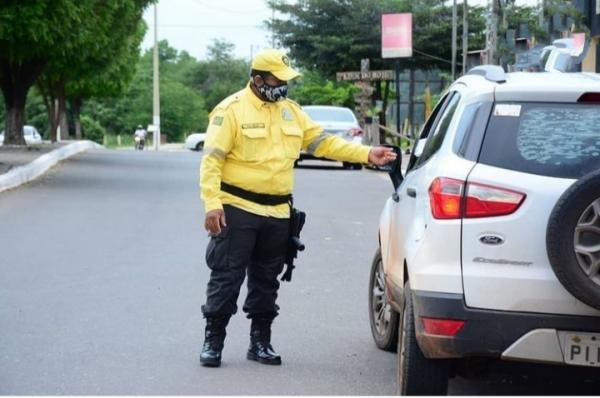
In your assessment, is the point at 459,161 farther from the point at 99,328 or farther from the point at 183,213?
the point at 183,213

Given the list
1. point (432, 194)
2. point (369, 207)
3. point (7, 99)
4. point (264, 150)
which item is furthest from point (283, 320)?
point (7, 99)

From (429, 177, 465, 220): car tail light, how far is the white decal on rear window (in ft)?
1.33

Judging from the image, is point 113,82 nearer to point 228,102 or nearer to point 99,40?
point 99,40

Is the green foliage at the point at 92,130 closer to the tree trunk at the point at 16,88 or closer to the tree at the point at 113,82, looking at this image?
the tree at the point at 113,82

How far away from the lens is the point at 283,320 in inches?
348

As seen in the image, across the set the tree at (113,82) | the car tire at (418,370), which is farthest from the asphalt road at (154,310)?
the tree at (113,82)

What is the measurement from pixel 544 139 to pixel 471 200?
45cm

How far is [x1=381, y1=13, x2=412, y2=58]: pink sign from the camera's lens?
4081 centimetres

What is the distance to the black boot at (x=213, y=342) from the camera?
717cm

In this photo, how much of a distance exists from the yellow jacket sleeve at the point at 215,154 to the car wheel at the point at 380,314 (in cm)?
131

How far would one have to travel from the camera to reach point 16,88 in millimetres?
32875

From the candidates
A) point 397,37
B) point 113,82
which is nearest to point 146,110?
point 113,82

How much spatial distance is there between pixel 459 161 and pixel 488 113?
27 centimetres

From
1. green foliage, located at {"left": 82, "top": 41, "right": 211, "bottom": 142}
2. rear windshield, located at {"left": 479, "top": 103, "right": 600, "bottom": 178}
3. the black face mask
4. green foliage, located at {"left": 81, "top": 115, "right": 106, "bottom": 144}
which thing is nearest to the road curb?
the black face mask
